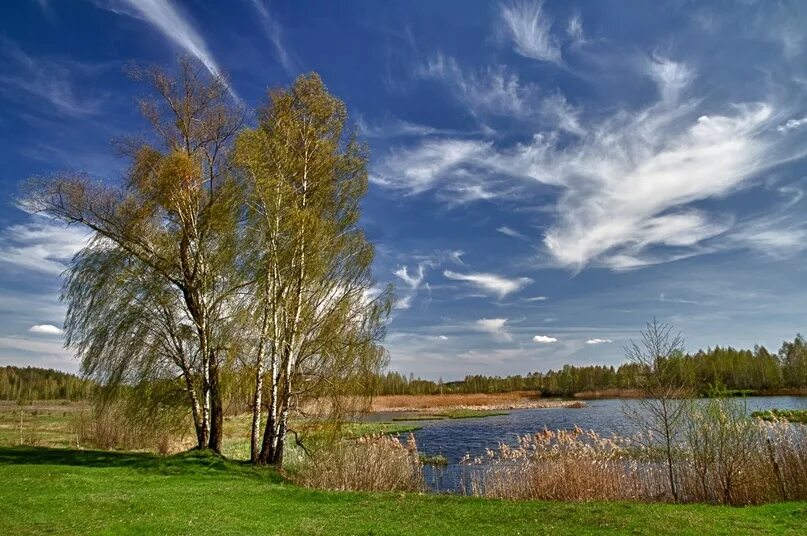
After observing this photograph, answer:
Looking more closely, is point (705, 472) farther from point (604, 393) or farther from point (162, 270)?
point (604, 393)

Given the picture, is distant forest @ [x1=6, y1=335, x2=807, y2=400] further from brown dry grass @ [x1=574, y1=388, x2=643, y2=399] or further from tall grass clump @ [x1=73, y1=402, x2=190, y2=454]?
tall grass clump @ [x1=73, y1=402, x2=190, y2=454]

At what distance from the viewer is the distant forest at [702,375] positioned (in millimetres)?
→ 79562

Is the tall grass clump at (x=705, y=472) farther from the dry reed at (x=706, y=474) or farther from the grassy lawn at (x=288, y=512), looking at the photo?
the grassy lawn at (x=288, y=512)

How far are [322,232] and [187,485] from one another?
32.2ft

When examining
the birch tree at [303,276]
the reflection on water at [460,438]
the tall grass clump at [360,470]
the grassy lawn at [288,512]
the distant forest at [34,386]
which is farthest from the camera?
the distant forest at [34,386]

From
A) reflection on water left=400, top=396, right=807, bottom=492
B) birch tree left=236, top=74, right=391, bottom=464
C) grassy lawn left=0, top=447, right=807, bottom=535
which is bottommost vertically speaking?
reflection on water left=400, top=396, right=807, bottom=492

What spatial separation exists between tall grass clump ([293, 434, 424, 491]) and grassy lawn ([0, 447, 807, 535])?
1.22 metres

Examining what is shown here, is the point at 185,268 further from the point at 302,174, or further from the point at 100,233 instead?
the point at 302,174

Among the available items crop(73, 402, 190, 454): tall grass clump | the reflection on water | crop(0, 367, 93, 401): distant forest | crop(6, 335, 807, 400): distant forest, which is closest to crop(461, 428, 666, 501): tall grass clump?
the reflection on water

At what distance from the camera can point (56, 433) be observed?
124ft

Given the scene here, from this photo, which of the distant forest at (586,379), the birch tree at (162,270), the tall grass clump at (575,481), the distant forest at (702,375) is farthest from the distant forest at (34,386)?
the tall grass clump at (575,481)

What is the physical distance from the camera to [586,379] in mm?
128875

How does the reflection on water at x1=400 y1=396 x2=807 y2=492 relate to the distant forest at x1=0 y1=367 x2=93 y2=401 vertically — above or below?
below

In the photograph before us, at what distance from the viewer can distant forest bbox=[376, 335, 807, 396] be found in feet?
261
